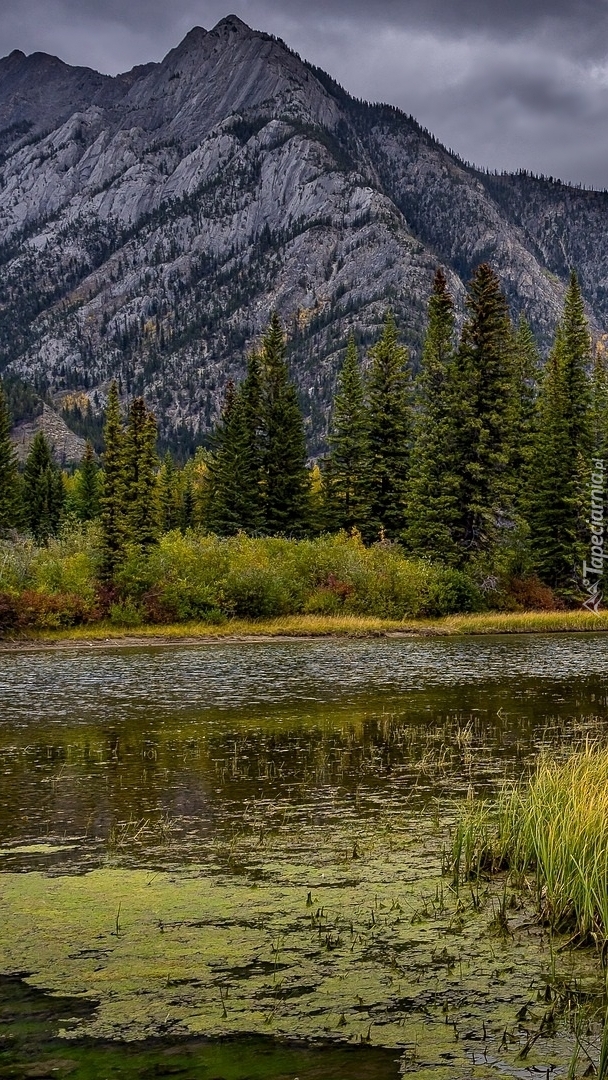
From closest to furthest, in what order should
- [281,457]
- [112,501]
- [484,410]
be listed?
[112,501] < [484,410] < [281,457]

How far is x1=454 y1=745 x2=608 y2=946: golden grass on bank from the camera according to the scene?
8367mm

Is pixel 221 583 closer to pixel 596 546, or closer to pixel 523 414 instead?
pixel 596 546

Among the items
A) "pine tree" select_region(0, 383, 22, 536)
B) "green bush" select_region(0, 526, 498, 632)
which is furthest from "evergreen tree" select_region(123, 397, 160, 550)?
"pine tree" select_region(0, 383, 22, 536)

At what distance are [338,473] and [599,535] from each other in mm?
19607

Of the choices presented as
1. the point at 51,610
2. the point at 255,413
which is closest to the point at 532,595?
the point at 255,413

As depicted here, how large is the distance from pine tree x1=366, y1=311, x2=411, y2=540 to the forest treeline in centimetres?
11

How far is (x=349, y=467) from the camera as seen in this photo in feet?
231

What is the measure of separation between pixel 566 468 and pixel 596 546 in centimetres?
598

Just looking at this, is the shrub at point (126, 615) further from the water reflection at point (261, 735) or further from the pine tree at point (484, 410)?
the pine tree at point (484, 410)

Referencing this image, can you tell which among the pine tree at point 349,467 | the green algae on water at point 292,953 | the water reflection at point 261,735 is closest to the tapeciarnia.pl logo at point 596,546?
the pine tree at point 349,467

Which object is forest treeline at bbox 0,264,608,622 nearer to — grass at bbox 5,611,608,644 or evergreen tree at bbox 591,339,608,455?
evergreen tree at bbox 591,339,608,455

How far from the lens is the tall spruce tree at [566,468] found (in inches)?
2544

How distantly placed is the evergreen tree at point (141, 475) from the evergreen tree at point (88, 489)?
47.0 metres

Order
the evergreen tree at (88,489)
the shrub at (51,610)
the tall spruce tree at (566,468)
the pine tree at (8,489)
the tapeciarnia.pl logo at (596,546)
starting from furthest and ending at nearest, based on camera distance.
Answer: the evergreen tree at (88,489)
the pine tree at (8,489)
the tall spruce tree at (566,468)
the tapeciarnia.pl logo at (596,546)
the shrub at (51,610)
